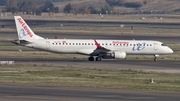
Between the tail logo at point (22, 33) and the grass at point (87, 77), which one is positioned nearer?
the grass at point (87, 77)

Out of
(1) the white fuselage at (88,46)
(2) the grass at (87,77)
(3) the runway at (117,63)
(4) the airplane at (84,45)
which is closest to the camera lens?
(2) the grass at (87,77)

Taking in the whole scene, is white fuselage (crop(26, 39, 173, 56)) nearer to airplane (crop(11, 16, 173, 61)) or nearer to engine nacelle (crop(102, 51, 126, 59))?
airplane (crop(11, 16, 173, 61))

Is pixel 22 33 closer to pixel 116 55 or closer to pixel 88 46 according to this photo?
pixel 88 46

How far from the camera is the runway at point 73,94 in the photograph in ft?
128

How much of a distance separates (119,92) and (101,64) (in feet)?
79.9

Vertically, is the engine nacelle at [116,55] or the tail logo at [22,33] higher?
the tail logo at [22,33]

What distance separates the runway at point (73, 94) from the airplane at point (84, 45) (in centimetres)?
2534

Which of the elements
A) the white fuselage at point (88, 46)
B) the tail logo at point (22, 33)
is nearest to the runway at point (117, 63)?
the white fuselage at point (88, 46)

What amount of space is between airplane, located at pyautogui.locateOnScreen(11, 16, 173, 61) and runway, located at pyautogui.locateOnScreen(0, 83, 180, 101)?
25340 mm

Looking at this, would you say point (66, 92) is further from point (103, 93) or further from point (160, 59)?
point (160, 59)

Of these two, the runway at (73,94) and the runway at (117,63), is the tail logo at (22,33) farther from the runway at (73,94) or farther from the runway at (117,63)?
the runway at (73,94)

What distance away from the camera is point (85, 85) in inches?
1852

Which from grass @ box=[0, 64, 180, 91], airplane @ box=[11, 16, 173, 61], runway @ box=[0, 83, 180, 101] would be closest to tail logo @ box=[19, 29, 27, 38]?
airplane @ box=[11, 16, 173, 61]

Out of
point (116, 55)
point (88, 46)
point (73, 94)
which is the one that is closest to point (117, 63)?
point (116, 55)
